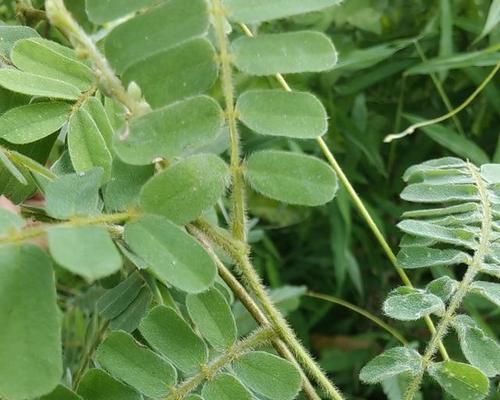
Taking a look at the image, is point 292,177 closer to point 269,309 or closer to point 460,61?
point 269,309

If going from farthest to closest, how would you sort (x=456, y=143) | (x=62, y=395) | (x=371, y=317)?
(x=456, y=143) → (x=371, y=317) → (x=62, y=395)

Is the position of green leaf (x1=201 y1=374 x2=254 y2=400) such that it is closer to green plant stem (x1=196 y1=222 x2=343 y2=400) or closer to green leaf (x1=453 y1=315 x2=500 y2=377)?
green plant stem (x1=196 y1=222 x2=343 y2=400)

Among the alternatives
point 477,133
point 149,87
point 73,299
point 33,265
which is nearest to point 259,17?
point 149,87

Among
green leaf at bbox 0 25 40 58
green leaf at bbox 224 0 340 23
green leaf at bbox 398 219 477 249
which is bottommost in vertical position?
green leaf at bbox 398 219 477 249

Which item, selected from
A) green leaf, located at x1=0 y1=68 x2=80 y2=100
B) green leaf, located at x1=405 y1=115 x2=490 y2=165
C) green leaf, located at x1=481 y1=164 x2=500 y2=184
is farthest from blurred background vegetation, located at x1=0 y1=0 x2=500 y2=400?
green leaf, located at x1=0 y1=68 x2=80 y2=100

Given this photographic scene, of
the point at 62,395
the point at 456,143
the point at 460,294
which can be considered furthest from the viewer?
the point at 456,143

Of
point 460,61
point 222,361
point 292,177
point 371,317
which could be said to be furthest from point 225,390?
point 460,61
